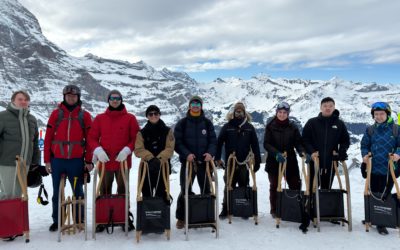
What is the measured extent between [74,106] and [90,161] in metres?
1.25

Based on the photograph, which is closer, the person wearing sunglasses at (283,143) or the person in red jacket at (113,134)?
the person in red jacket at (113,134)

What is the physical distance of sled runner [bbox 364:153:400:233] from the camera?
7.24 m

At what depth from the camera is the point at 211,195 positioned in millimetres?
7270

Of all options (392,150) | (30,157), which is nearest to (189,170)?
(30,157)

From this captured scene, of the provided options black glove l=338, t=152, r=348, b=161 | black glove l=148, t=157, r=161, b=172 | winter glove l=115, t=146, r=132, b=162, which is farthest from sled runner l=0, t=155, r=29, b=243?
black glove l=338, t=152, r=348, b=161

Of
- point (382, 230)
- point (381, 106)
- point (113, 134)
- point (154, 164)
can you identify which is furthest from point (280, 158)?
point (113, 134)

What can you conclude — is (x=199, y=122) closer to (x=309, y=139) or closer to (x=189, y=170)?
(x=189, y=170)

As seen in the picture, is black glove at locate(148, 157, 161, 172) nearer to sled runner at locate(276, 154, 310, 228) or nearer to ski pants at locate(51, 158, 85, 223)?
ski pants at locate(51, 158, 85, 223)

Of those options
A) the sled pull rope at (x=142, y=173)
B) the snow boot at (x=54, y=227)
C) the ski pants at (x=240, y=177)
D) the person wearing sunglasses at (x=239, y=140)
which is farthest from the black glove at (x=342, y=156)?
the snow boot at (x=54, y=227)

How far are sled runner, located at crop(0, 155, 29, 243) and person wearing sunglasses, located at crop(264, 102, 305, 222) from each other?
17.9 feet

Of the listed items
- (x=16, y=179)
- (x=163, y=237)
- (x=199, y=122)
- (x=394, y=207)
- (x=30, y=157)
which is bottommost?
(x=163, y=237)

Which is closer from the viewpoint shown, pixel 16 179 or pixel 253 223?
pixel 16 179

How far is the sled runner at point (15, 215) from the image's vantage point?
6.59m

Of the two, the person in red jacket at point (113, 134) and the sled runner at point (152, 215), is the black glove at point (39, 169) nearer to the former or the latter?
the person in red jacket at point (113, 134)
